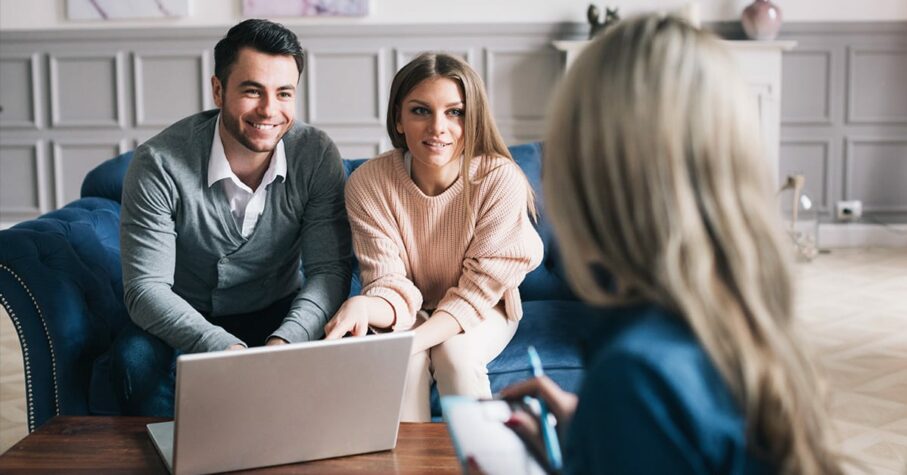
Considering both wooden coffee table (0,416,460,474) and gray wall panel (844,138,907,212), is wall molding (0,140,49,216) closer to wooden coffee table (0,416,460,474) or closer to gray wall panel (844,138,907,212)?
wooden coffee table (0,416,460,474)

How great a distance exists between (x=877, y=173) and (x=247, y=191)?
162 inches

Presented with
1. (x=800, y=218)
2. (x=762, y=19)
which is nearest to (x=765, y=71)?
(x=762, y=19)

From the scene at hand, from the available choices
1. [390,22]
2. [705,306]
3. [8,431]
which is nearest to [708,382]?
[705,306]

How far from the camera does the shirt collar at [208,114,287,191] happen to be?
1.93m

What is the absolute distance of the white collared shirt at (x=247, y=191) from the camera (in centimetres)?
196

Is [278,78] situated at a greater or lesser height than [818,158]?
greater

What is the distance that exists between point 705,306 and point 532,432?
0.31 metres

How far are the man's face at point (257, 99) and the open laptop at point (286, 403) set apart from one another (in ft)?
2.40

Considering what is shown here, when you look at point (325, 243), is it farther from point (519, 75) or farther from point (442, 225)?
point (519, 75)

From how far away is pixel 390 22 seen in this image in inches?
197

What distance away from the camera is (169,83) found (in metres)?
5.08

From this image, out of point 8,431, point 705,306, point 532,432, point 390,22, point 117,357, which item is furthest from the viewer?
point 390,22

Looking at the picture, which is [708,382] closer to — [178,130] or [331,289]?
[331,289]

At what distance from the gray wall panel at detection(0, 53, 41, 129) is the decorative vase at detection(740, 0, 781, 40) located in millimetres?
3696
